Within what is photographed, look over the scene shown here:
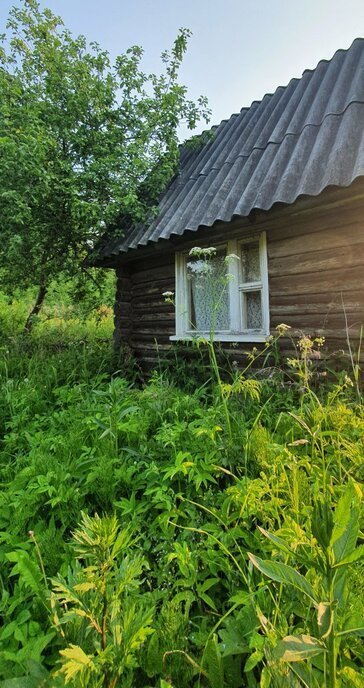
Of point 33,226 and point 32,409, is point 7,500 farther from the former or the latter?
point 33,226

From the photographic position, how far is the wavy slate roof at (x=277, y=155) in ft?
12.0

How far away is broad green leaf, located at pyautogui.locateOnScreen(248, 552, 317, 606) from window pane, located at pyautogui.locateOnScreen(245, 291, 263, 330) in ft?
13.1

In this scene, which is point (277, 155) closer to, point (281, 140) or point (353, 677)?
point (281, 140)

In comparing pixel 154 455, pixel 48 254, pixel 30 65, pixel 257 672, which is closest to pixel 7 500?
pixel 154 455

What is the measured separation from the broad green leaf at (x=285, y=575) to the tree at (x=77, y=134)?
5.81m

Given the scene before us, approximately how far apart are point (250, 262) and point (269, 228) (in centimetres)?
59

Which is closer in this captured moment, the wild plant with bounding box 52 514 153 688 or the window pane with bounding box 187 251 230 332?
the wild plant with bounding box 52 514 153 688

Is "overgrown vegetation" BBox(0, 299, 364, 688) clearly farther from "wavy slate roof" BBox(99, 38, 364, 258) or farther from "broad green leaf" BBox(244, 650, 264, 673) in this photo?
"wavy slate roof" BBox(99, 38, 364, 258)

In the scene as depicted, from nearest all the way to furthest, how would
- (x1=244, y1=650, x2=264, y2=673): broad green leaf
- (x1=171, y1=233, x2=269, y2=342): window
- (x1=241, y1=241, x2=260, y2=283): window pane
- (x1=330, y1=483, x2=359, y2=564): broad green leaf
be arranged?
(x1=330, y1=483, x2=359, y2=564): broad green leaf < (x1=244, y1=650, x2=264, y2=673): broad green leaf < (x1=171, y1=233, x2=269, y2=342): window < (x1=241, y1=241, x2=260, y2=283): window pane

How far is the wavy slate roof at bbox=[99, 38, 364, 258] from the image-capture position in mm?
3650

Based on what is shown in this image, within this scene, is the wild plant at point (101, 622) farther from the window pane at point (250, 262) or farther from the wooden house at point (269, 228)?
the window pane at point (250, 262)

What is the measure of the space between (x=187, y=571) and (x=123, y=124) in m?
7.56

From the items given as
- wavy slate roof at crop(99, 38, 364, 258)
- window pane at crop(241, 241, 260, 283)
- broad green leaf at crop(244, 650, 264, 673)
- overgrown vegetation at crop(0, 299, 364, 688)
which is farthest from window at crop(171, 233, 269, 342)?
broad green leaf at crop(244, 650, 264, 673)

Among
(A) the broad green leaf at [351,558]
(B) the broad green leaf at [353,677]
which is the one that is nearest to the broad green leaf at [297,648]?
(A) the broad green leaf at [351,558]
